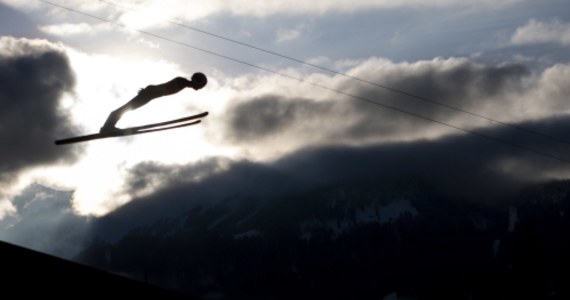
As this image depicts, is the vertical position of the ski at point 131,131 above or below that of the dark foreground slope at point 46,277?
above

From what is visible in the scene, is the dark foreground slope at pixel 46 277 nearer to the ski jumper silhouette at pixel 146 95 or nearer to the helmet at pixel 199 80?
the ski jumper silhouette at pixel 146 95

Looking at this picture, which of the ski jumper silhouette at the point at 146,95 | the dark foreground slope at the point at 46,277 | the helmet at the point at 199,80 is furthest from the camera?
the ski jumper silhouette at the point at 146,95

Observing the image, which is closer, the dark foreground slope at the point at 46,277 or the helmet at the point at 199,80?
the dark foreground slope at the point at 46,277

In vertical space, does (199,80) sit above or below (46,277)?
above

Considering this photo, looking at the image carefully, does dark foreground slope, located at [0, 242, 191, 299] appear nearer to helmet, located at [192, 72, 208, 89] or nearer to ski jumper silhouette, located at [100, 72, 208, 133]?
ski jumper silhouette, located at [100, 72, 208, 133]

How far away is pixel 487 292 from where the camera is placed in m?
166

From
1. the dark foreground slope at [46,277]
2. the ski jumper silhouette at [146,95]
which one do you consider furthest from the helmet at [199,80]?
the dark foreground slope at [46,277]

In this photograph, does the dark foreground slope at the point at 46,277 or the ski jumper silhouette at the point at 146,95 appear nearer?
the dark foreground slope at the point at 46,277

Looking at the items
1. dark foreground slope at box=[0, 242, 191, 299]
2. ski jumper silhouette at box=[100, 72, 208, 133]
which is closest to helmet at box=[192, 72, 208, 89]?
ski jumper silhouette at box=[100, 72, 208, 133]

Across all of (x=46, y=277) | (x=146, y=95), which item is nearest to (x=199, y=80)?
(x=146, y=95)

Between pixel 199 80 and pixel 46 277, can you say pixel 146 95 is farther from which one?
pixel 46 277

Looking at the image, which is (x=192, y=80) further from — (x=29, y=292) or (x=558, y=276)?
(x=558, y=276)

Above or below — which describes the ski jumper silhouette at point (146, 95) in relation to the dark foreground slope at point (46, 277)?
above

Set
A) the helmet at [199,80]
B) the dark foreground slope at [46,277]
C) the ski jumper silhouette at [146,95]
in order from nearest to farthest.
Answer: the dark foreground slope at [46,277]
the helmet at [199,80]
the ski jumper silhouette at [146,95]
